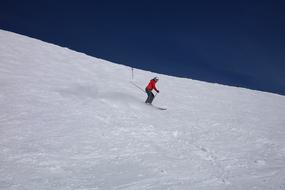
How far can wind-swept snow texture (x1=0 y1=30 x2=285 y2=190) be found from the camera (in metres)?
7.62

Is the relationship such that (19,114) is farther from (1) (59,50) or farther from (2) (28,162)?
(1) (59,50)

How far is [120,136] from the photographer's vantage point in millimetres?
10789

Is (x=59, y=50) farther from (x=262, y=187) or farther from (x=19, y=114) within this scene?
(x=262, y=187)

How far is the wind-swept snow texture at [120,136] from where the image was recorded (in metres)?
7.62

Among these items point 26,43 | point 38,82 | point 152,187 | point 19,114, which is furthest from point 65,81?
point 152,187

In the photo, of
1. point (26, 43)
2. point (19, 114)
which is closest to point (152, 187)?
point (19, 114)

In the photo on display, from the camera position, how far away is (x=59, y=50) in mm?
26094

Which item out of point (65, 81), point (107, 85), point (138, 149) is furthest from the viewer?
point (107, 85)

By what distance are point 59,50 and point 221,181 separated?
2069 centimetres

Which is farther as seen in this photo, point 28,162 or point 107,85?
point 107,85

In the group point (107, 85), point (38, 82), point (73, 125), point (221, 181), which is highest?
point (107, 85)

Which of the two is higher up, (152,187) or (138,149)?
(138,149)

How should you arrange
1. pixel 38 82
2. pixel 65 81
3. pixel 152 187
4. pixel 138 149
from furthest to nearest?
pixel 65 81
pixel 38 82
pixel 138 149
pixel 152 187

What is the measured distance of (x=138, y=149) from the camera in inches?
382
